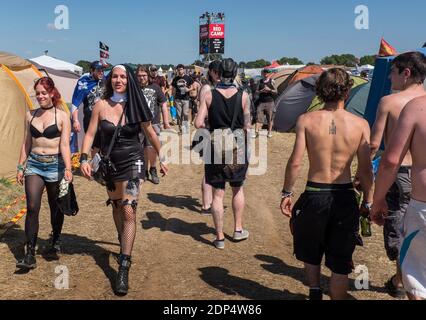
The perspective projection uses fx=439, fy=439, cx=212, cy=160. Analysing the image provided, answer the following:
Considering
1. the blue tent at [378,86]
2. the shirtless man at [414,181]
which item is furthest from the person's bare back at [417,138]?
the blue tent at [378,86]

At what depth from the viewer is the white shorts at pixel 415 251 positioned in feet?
7.95

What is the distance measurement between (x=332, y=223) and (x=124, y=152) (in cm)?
207

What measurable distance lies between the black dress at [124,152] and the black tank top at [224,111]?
1089mm

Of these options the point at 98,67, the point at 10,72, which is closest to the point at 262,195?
the point at 98,67

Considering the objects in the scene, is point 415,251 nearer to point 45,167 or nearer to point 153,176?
point 45,167

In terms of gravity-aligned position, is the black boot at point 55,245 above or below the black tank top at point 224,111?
below

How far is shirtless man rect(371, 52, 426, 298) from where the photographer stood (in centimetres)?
343

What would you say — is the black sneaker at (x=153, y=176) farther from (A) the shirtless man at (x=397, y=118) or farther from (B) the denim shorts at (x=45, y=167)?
(A) the shirtless man at (x=397, y=118)

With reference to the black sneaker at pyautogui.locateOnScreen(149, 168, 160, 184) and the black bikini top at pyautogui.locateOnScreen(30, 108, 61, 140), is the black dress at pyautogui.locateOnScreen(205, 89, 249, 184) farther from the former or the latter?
the black sneaker at pyautogui.locateOnScreen(149, 168, 160, 184)

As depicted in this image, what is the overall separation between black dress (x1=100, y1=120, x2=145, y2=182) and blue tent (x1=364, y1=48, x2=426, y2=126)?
6167 millimetres

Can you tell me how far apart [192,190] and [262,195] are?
1.32 meters

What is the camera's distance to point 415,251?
2457 millimetres

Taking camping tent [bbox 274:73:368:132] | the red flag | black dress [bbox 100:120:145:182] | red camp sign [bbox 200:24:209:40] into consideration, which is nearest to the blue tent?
the red flag

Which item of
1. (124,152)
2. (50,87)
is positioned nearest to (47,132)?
(50,87)
